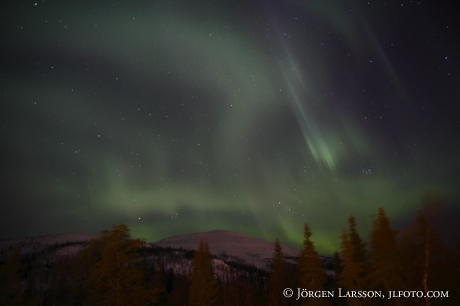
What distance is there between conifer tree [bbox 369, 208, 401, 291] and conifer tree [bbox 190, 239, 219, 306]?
22.0 metres

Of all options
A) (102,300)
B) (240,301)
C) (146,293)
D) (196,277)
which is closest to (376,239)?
(146,293)

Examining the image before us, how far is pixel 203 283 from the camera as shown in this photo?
138ft

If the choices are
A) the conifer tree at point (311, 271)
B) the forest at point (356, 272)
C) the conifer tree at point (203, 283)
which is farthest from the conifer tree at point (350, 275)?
the conifer tree at point (203, 283)

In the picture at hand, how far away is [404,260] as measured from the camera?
19328 mm

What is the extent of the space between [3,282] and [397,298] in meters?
31.3

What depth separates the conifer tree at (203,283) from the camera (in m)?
41.3

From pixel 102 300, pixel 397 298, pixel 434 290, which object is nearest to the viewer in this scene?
Answer: pixel 434 290

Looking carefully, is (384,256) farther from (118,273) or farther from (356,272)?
(118,273)

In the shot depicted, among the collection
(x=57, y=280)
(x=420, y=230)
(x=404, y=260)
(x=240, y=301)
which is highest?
(x=420, y=230)

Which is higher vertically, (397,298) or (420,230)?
(420,230)

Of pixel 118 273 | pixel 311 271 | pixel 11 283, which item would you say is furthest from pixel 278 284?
pixel 11 283

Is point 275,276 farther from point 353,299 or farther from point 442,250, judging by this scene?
point 442,250

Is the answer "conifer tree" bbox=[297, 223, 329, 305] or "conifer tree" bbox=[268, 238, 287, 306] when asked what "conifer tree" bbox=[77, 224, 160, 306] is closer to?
"conifer tree" bbox=[297, 223, 329, 305]

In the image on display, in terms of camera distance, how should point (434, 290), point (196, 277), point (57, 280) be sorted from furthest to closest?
point (57, 280) → point (196, 277) → point (434, 290)
